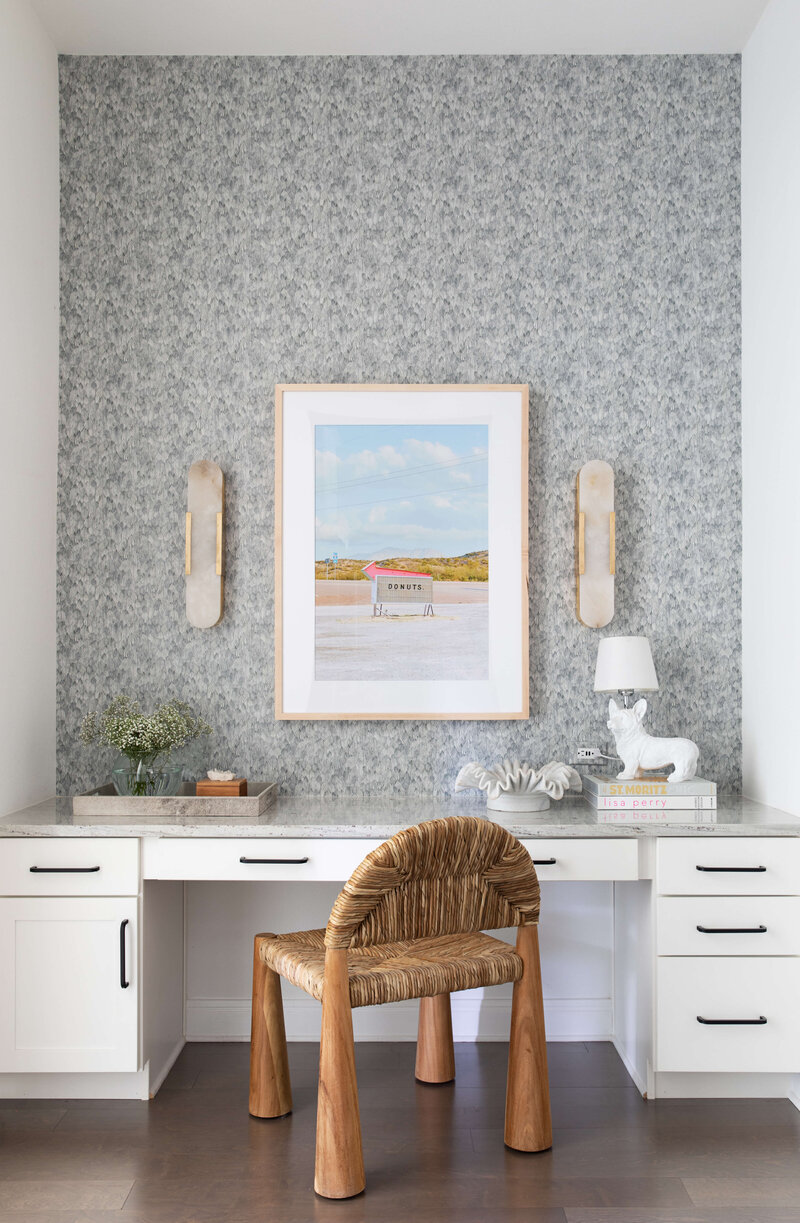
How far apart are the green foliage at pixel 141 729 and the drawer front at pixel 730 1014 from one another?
4.57 ft

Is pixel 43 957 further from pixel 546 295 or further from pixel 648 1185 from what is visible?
pixel 546 295

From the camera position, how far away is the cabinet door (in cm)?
229

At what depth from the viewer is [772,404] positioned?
260 cm

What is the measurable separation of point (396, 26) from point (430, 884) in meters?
2.37

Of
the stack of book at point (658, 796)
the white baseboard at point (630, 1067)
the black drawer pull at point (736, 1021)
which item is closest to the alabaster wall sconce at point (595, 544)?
the stack of book at point (658, 796)

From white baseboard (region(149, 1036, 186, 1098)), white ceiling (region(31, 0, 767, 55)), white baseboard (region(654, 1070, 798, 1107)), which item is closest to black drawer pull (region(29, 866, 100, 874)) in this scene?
white baseboard (region(149, 1036, 186, 1098))

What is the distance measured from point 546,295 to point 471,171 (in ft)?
1.43

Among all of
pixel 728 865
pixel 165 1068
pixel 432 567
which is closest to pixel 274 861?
pixel 165 1068

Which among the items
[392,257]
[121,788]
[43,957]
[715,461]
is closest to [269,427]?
[392,257]

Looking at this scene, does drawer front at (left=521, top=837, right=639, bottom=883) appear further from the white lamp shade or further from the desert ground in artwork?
the desert ground in artwork

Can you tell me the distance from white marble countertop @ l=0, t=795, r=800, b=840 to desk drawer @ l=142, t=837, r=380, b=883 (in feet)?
0.07

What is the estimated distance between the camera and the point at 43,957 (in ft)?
7.52

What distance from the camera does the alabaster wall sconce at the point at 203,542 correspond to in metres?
2.79

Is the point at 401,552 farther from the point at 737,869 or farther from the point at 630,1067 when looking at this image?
the point at 630,1067
